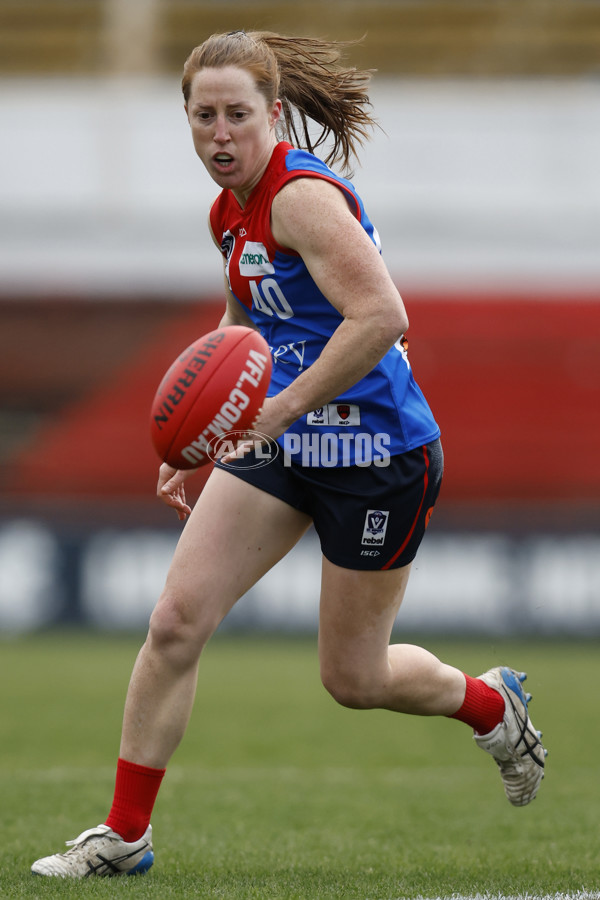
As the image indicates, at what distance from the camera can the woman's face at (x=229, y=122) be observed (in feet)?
10.7

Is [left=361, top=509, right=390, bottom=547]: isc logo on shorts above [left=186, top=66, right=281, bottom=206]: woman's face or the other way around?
the other way around

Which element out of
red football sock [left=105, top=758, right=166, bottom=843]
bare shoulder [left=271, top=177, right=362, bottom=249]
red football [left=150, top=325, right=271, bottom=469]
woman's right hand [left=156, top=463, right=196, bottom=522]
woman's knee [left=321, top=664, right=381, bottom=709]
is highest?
bare shoulder [left=271, top=177, right=362, bottom=249]

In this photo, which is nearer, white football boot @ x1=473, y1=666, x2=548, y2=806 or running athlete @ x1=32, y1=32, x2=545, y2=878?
running athlete @ x1=32, y1=32, x2=545, y2=878

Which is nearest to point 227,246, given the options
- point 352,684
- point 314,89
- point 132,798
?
point 314,89

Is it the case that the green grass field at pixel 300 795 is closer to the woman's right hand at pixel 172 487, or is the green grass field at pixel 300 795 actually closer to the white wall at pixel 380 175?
the woman's right hand at pixel 172 487

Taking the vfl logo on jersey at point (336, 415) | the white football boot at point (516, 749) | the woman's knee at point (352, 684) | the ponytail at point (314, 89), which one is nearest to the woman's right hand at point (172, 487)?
the vfl logo on jersey at point (336, 415)

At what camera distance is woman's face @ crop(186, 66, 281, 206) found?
3260mm

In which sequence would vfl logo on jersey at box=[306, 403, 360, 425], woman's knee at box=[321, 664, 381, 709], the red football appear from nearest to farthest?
the red football < vfl logo on jersey at box=[306, 403, 360, 425] < woman's knee at box=[321, 664, 381, 709]

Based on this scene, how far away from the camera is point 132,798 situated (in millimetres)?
3533

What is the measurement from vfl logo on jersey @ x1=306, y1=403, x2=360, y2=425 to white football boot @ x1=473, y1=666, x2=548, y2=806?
3.57ft

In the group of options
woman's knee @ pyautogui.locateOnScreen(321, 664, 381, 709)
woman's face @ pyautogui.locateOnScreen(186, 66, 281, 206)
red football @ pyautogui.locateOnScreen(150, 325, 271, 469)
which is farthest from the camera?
woman's knee @ pyautogui.locateOnScreen(321, 664, 381, 709)

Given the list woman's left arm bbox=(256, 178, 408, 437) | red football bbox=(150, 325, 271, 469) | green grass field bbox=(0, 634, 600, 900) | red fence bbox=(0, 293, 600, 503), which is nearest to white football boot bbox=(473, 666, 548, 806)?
green grass field bbox=(0, 634, 600, 900)

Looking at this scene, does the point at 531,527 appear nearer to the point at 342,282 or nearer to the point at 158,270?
the point at 158,270

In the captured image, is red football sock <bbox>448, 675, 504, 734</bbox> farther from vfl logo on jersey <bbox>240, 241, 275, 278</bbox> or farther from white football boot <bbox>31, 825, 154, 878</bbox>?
vfl logo on jersey <bbox>240, 241, 275, 278</bbox>
